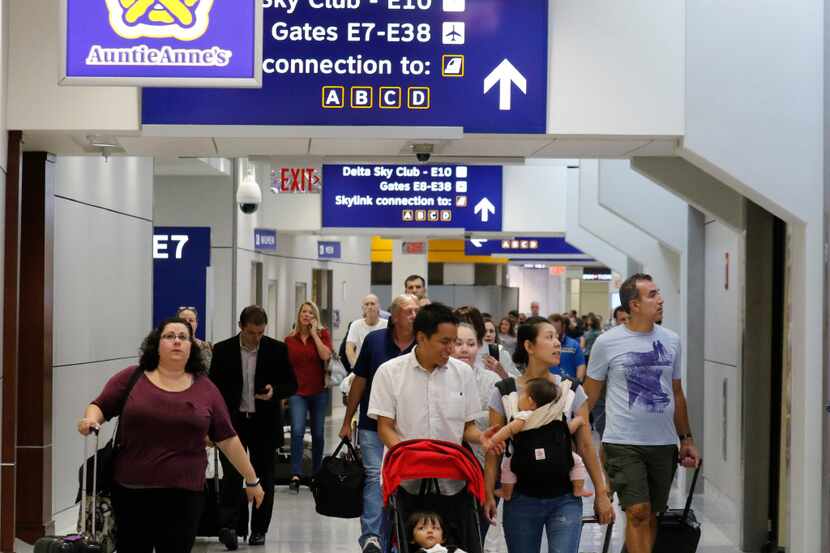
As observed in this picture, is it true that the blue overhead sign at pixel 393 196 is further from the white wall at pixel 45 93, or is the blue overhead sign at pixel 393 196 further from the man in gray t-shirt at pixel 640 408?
the man in gray t-shirt at pixel 640 408

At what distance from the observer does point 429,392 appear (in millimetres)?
6488

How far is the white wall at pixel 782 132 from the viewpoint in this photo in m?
8.57

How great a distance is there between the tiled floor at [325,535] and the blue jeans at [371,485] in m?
0.75

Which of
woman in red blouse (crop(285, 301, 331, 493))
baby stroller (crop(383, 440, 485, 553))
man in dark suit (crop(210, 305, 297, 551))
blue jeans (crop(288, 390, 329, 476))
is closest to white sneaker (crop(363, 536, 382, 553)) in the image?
baby stroller (crop(383, 440, 485, 553))

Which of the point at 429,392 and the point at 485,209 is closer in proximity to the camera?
the point at 429,392

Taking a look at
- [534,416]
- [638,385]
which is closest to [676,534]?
[638,385]

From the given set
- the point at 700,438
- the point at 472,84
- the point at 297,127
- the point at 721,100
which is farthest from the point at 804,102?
the point at 700,438

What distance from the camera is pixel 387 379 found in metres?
6.55

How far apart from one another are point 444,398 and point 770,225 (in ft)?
13.9

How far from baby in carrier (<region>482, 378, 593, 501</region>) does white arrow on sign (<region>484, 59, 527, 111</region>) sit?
2674 mm

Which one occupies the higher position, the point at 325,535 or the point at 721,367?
the point at 721,367

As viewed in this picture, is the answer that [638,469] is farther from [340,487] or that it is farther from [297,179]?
[297,179]

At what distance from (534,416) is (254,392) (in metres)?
Answer: 3.84

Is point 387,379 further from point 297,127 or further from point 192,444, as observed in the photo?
point 297,127
